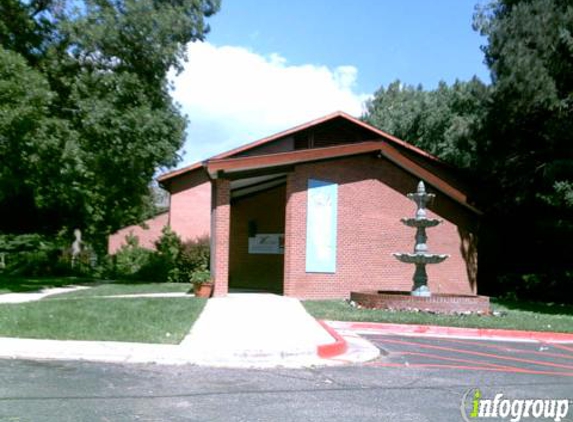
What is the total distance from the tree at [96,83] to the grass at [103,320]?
6712 millimetres

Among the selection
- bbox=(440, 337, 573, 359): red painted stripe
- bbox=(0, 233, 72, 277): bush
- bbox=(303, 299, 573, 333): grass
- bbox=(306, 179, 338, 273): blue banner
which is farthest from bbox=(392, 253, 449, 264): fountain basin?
bbox=(0, 233, 72, 277): bush

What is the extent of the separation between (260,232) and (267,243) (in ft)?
1.86

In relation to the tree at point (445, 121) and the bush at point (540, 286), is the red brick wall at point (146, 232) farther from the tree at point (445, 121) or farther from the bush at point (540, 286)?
the bush at point (540, 286)

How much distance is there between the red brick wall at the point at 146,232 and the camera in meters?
37.1

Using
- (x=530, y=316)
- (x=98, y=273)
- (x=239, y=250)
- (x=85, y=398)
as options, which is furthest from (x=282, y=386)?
(x=98, y=273)

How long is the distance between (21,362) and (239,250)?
52.9 feet

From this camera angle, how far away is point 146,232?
37781 mm

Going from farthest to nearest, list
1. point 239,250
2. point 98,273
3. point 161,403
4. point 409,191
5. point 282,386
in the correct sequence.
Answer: point 98,273
point 239,250
point 409,191
point 282,386
point 161,403

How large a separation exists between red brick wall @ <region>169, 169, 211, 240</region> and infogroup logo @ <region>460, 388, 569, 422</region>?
2439 cm

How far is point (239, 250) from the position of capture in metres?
24.8

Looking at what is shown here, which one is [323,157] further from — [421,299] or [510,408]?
[510,408]

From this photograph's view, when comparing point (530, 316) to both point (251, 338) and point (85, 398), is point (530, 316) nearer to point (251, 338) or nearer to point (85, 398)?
point (251, 338)

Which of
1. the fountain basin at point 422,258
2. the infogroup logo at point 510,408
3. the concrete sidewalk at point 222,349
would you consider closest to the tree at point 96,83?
the fountain basin at point 422,258

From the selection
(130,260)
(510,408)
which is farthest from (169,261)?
(510,408)
